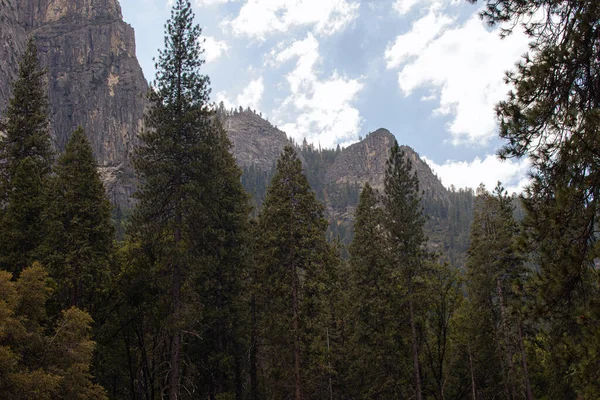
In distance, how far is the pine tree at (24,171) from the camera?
16.6 m

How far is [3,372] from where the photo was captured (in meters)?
10.2

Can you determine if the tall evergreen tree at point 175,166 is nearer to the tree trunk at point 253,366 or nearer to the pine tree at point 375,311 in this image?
the tree trunk at point 253,366

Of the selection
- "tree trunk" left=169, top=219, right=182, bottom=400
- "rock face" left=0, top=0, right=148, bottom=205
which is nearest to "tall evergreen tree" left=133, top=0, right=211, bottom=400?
"tree trunk" left=169, top=219, right=182, bottom=400

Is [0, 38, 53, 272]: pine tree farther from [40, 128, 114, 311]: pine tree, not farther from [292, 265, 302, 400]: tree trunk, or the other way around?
[292, 265, 302, 400]: tree trunk

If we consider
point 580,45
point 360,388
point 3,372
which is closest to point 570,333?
point 580,45

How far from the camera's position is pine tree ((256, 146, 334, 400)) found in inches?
703

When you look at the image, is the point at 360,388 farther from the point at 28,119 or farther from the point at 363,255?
the point at 28,119

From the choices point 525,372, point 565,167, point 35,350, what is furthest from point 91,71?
A: point 565,167

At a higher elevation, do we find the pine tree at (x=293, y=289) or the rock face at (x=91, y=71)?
the rock face at (x=91, y=71)

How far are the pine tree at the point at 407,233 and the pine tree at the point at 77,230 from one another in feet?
43.0

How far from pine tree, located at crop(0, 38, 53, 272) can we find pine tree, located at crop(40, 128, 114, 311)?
0.63 m

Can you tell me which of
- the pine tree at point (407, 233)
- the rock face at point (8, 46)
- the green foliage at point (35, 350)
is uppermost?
the rock face at point (8, 46)

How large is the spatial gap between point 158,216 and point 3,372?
269 inches

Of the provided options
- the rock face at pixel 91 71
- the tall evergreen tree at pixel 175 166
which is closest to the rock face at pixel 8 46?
the rock face at pixel 91 71
